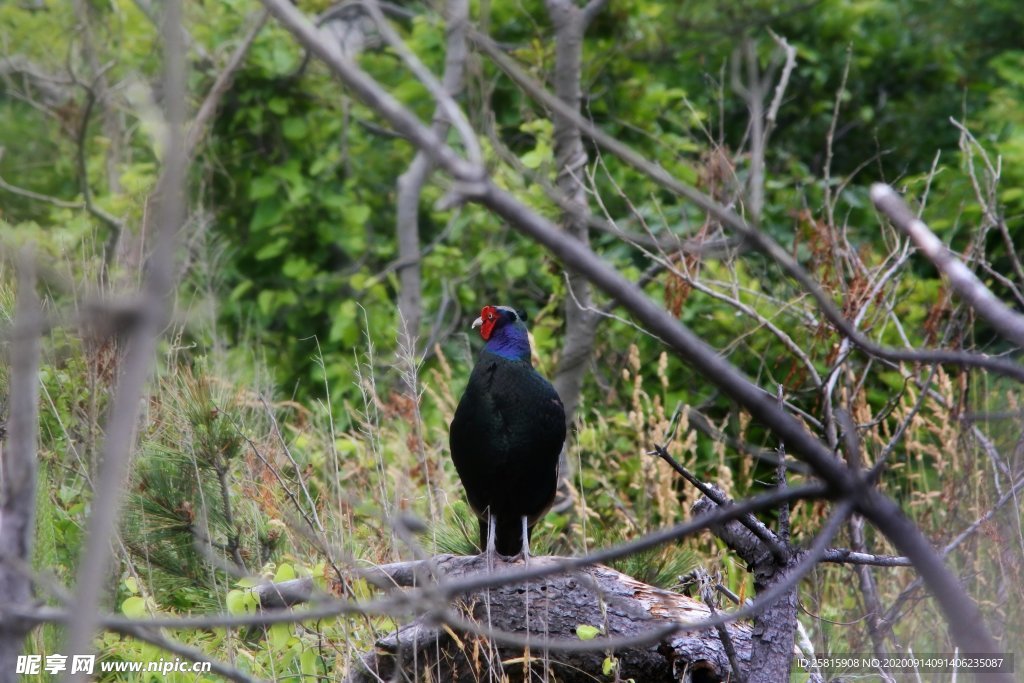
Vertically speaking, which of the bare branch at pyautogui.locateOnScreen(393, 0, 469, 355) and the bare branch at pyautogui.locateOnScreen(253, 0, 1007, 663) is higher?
the bare branch at pyautogui.locateOnScreen(393, 0, 469, 355)

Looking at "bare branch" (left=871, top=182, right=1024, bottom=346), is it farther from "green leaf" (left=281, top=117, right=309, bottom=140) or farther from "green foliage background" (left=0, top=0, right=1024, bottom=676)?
"green leaf" (left=281, top=117, right=309, bottom=140)

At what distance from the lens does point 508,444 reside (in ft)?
10.8

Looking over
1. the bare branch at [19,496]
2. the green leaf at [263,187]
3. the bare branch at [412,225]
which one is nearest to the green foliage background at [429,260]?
the green leaf at [263,187]

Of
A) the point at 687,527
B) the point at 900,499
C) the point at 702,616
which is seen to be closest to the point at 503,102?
the point at 900,499

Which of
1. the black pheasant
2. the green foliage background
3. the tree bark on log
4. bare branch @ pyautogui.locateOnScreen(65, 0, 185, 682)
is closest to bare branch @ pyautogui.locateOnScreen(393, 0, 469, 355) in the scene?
the green foliage background

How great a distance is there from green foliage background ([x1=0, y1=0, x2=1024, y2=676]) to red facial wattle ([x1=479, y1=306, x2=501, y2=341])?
0.32m

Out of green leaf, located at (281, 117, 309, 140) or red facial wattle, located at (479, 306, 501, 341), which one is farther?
green leaf, located at (281, 117, 309, 140)

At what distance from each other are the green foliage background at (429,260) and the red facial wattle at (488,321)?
0.32 m

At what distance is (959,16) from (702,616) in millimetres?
5634

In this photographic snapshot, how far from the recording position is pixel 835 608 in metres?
3.95

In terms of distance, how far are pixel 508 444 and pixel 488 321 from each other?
43cm

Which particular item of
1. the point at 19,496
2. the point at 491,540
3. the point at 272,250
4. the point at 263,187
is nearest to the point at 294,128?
the point at 263,187

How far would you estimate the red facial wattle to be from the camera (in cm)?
348

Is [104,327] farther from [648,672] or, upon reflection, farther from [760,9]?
[760,9]
